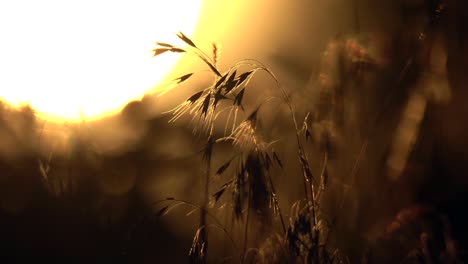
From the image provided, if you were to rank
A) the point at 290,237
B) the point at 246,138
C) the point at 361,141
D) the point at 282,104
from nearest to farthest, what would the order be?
the point at 290,237 → the point at 246,138 → the point at 361,141 → the point at 282,104

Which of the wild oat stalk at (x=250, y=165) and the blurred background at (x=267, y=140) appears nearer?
the wild oat stalk at (x=250, y=165)

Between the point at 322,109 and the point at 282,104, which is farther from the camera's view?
the point at 282,104

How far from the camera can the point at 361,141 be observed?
2211 millimetres

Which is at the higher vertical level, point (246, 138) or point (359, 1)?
point (359, 1)

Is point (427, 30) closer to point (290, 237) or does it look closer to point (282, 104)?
point (282, 104)

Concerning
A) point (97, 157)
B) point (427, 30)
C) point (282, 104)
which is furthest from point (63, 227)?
point (427, 30)

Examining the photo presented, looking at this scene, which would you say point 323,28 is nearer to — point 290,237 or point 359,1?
point 359,1

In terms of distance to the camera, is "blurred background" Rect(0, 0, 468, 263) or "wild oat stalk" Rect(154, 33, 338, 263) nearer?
"wild oat stalk" Rect(154, 33, 338, 263)

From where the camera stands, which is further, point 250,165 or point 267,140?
point 267,140

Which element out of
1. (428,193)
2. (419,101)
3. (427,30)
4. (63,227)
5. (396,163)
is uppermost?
(427,30)

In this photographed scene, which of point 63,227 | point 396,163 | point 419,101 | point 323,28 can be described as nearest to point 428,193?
point 396,163

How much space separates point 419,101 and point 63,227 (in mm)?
1804

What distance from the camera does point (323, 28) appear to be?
342cm

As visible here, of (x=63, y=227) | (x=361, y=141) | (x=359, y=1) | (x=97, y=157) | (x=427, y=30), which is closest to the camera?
(x=427, y=30)
